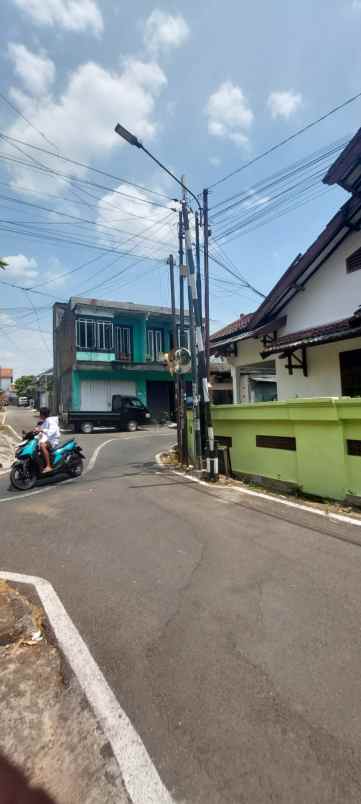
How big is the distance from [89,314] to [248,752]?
88.2 ft

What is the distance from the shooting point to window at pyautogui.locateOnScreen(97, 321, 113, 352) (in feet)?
89.6

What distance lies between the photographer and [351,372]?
916 centimetres

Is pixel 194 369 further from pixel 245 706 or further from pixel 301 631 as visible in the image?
pixel 245 706

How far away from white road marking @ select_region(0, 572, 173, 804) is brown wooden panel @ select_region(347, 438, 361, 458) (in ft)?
14.3

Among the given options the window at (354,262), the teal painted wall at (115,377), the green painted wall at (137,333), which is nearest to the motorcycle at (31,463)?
the window at (354,262)

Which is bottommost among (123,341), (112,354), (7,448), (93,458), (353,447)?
(93,458)

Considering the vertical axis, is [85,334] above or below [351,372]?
above

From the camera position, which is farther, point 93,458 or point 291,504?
point 93,458

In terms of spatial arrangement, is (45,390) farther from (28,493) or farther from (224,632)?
(224,632)

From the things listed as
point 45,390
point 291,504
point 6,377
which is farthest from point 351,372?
point 6,377

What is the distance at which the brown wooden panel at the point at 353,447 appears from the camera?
5.71 metres

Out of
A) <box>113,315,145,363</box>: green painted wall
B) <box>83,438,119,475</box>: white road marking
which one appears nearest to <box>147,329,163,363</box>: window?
<box>113,315,145,363</box>: green painted wall

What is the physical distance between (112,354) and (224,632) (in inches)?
1011

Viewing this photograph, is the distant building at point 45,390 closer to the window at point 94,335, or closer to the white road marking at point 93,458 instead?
the window at point 94,335
